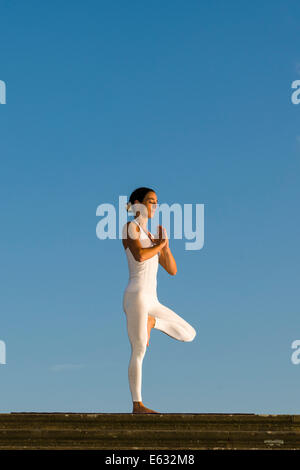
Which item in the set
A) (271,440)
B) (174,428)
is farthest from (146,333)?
(271,440)

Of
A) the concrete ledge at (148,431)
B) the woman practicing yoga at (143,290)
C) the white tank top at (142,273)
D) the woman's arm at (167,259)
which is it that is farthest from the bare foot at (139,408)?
the woman's arm at (167,259)

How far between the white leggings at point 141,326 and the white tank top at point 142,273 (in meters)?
0.10

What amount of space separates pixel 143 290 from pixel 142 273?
0.86 ft

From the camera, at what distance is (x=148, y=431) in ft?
33.0

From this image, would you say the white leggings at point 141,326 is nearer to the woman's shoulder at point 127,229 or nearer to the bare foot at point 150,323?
the bare foot at point 150,323

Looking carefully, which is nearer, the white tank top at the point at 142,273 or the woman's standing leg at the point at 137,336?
the woman's standing leg at the point at 137,336

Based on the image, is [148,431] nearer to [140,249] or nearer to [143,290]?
[143,290]

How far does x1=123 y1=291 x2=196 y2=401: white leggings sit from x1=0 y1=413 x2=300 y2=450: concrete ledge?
0.83 m

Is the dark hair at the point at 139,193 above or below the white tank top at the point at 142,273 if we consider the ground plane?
above

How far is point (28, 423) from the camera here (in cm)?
1032

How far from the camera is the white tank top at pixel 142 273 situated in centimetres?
1136

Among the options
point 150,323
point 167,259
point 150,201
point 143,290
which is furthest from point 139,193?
point 150,323

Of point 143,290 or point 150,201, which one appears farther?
point 150,201
